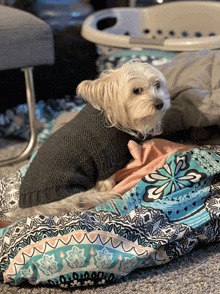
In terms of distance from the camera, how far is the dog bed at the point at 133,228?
85 centimetres

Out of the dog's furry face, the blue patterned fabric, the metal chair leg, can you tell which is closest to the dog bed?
the blue patterned fabric

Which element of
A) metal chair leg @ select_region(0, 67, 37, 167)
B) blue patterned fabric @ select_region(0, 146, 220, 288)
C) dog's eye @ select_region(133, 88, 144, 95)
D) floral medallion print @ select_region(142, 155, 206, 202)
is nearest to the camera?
blue patterned fabric @ select_region(0, 146, 220, 288)

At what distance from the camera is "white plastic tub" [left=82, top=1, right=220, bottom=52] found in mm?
1767

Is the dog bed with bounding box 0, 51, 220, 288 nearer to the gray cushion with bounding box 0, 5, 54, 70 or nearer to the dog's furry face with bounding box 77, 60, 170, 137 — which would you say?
the dog's furry face with bounding box 77, 60, 170, 137

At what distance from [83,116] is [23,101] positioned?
1.14 meters

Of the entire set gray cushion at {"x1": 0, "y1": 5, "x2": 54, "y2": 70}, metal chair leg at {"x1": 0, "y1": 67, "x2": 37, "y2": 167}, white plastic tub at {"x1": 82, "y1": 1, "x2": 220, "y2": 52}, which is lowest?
metal chair leg at {"x1": 0, "y1": 67, "x2": 37, "y2": 167}

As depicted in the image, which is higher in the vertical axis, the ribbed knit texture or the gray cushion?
the gray cushion

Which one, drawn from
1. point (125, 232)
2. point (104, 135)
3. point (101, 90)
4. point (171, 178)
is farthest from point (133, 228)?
point (101, 90)

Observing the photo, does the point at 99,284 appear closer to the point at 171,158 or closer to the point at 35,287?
the point at 35,287

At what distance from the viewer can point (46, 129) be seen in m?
1.81

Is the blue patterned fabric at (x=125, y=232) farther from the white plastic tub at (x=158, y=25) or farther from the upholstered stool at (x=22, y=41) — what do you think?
the white plastic tub at (x=158, y=25)

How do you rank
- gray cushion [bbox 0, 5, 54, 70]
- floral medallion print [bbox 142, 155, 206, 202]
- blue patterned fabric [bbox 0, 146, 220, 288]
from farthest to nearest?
gray cushion [bbox 0, 5, 54, 70] < floral medallion print [bbox 142, 155, 206, 202] < blue patterned fabric [bbox 0, 146, 220, 288]

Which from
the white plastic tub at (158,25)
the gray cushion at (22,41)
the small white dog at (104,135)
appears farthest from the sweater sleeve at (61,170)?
the white plastic tub at (158,25)

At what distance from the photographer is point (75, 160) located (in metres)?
1.07
